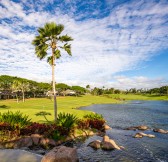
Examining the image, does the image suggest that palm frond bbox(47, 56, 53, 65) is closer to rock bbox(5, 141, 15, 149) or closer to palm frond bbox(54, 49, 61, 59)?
palm frond bbox(54, 49, 61, 59)

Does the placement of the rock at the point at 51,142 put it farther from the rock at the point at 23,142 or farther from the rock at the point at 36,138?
the rock at the point at 23,142

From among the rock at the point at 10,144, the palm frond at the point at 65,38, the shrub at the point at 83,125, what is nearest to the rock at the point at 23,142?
the rock at the point at 10,144

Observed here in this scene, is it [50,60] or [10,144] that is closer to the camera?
[10,144]

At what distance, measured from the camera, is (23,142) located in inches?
823

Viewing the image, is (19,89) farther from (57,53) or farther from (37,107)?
(57,53)

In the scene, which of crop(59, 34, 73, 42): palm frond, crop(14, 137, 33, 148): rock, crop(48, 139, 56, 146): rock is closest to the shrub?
crop(48, 139, 56, 146): rock

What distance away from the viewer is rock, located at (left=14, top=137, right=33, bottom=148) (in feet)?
67.3

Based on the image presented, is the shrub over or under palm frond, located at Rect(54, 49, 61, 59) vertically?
under

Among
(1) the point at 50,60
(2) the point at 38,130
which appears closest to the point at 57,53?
(1) the point at 50,60

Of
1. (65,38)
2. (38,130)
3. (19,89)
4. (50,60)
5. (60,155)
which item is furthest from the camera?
(19,89)

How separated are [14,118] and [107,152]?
10835 mm

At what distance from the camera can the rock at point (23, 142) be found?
2052cm

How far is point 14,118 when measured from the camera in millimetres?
23719

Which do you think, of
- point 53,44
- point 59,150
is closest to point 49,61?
point 53,44
